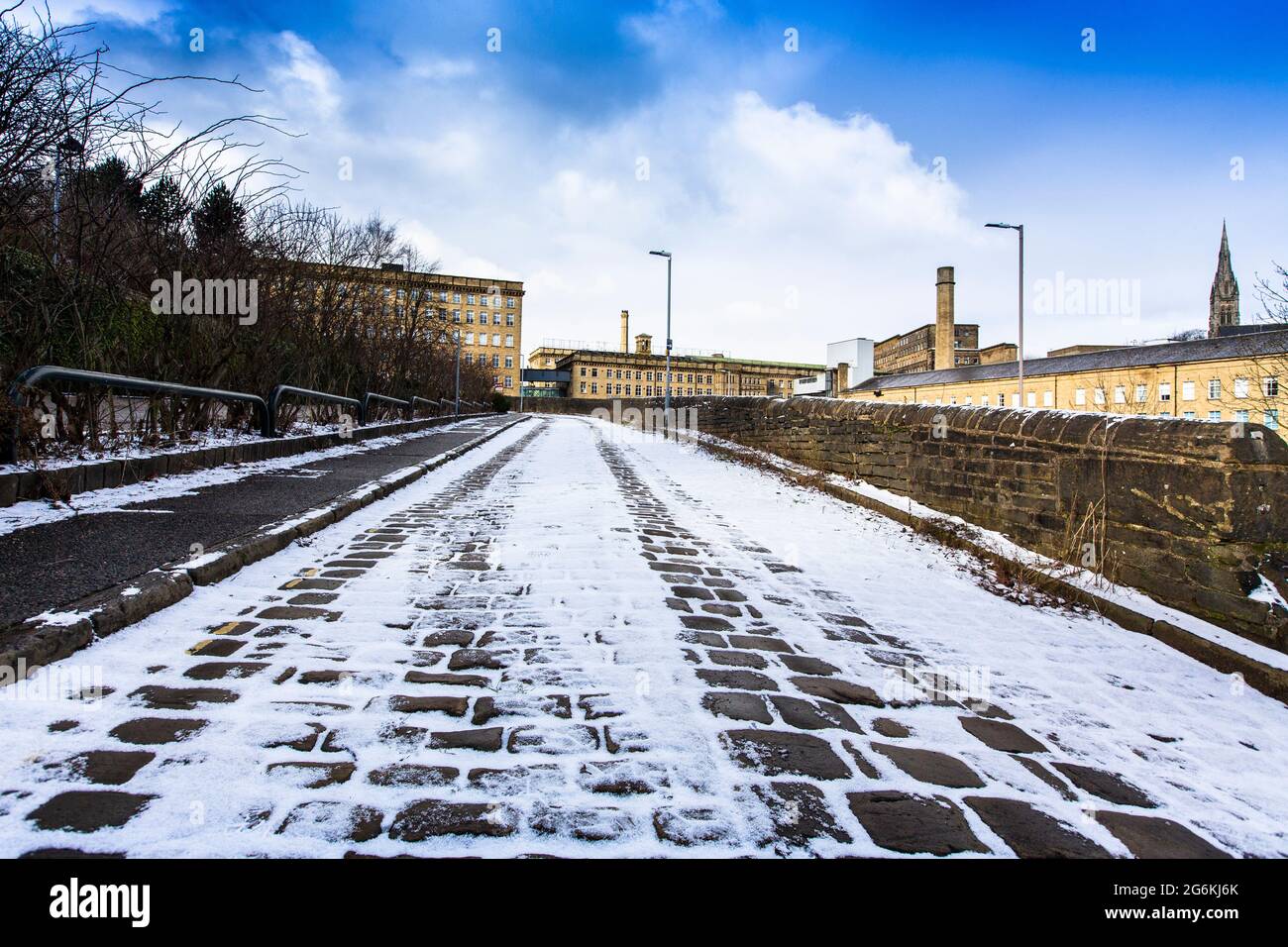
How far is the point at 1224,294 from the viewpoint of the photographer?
59.2 metres

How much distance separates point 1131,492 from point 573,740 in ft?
15.8

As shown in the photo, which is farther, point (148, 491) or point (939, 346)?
point (939, 346)

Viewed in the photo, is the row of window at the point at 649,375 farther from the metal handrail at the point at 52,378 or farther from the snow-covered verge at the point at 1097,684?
the snow-covered verge at the point at 1097,684

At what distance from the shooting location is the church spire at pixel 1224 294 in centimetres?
5894

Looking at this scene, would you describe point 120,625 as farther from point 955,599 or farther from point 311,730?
point 955,599

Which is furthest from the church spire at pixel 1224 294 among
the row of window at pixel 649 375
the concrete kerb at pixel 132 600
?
the concrete kerb at pixel 132 600

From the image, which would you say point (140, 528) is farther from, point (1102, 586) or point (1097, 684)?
point (1102, 586)

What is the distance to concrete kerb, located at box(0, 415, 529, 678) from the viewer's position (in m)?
2.51

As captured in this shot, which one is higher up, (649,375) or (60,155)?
(649,375)

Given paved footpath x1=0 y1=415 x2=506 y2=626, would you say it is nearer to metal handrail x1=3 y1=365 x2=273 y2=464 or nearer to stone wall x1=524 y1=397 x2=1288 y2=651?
metal handrail x1=3 y1=365 x2=273 y2=464

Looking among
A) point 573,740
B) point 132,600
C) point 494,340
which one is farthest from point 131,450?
point 494,340

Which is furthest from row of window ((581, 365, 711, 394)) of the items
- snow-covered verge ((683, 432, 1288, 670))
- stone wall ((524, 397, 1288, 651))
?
stone wall ((524, 397, 1288, 651))

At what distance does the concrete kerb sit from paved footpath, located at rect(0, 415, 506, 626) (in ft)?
0.35

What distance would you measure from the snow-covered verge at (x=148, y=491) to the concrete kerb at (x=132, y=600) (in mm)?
1273
